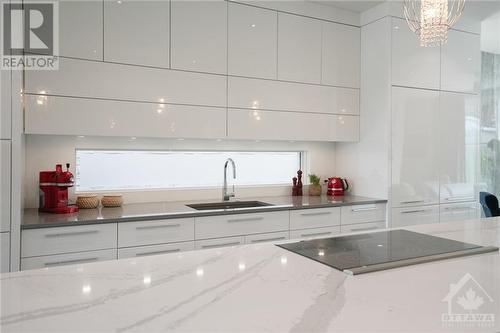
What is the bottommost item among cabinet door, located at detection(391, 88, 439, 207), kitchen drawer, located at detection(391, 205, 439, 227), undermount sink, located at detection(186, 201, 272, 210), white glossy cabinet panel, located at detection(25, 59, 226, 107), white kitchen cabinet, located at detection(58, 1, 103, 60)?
kitchen drawer, located at detection(391, 205, 439, 227)

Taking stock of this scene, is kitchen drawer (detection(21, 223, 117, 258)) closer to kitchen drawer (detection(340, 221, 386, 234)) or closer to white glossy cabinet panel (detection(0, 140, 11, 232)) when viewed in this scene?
white glossy cabinet panel (detection(0, 140, 11, 232))

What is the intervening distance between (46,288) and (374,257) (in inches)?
40.6

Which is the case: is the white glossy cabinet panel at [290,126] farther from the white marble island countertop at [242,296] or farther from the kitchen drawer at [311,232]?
the white marble island countertop at [242,296]

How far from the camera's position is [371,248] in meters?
1.47

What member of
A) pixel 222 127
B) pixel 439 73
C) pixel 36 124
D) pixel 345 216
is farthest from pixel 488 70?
pixel 36 124

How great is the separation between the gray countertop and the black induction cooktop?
1.17 metres

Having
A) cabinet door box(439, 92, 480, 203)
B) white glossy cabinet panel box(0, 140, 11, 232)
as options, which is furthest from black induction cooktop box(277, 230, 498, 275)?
cabinet door box(439, 92, 480, 203)

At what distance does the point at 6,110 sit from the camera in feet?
7.02

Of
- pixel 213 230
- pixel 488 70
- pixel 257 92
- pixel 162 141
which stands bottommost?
pixel 213 230

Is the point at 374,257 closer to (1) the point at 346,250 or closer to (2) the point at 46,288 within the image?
Result: (1) the point at 346,250

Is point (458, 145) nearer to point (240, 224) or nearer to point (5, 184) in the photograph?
point (240, 224)

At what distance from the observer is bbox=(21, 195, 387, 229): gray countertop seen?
2256mm

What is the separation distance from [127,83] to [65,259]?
1.25 meters

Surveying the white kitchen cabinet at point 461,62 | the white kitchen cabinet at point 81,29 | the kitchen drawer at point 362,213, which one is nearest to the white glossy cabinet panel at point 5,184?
the white kitchen cabinet at point 81,29
